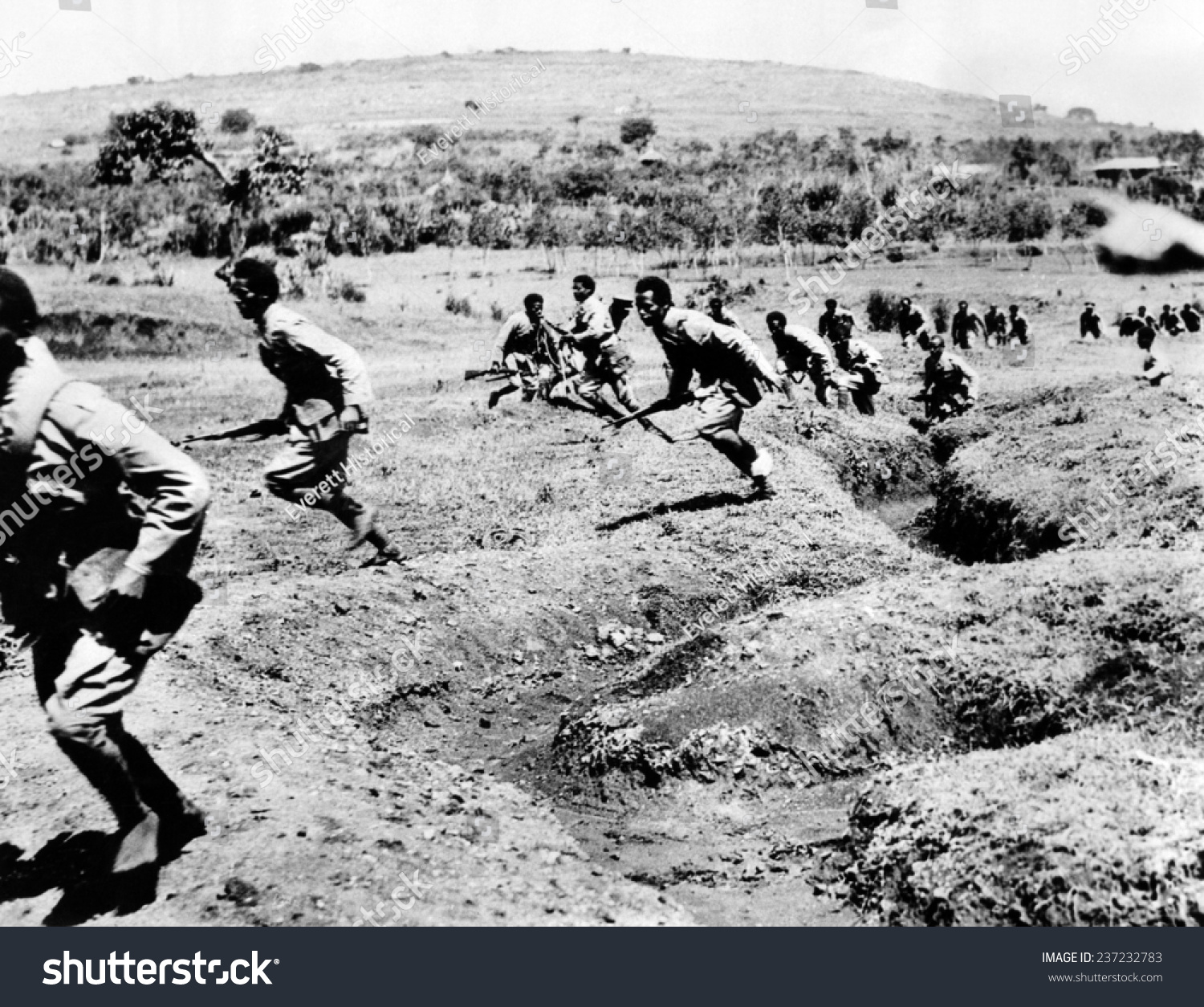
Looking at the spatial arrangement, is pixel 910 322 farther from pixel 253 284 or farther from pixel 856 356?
pixel 253 284

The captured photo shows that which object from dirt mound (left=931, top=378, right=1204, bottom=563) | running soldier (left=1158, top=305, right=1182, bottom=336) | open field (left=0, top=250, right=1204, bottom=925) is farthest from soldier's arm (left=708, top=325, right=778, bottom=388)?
running soldier (left=1158, top=305, right=1182, bottom=336)

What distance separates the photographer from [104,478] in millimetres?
3996

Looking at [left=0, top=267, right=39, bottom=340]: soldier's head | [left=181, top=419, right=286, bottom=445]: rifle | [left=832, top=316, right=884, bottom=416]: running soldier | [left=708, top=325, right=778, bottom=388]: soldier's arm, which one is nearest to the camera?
[left=0, top=267, right=39, bottom=340]: soldier's head

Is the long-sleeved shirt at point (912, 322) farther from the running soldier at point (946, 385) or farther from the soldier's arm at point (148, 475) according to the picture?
the soldier's arm at point (148, 475)

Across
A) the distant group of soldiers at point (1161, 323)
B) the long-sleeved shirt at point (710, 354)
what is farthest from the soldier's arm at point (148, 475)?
the distant group of soldiers at point (1161, 323)

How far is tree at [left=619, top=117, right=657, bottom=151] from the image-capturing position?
4784cm

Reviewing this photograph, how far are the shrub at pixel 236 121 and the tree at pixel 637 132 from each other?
15.4 metres

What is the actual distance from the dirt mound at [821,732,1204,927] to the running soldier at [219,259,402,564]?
11.0ft

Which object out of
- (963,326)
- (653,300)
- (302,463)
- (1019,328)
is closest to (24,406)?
(302,463)

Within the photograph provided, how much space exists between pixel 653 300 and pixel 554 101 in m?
54.1

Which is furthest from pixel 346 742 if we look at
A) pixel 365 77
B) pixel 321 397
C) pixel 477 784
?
pixel 365 77

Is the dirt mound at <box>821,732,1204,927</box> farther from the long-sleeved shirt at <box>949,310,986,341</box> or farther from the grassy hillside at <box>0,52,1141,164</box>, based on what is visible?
the grassy hillside at <box>0,52,1141,164</box>

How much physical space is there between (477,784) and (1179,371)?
49.6ft

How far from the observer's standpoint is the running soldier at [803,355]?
43.8 ft
